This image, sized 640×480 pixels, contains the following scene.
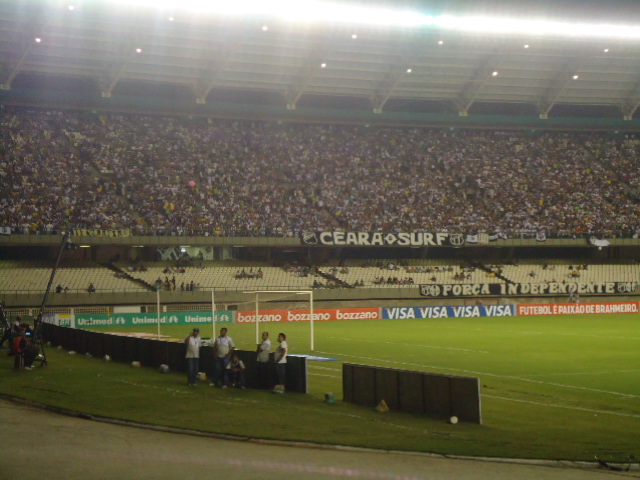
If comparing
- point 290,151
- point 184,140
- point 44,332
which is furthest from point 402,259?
point 44,332

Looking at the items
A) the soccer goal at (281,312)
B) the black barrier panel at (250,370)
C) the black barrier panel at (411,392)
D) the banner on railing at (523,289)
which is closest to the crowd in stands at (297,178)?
the banner on railing at (523,289)

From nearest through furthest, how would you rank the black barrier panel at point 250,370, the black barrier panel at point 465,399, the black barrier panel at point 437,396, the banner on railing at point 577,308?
the black barrier panel at point 465,399 → the black barrier panel at point 437,396 → the black barrier panel at point 250,370 → the banner on railing at point 577,308

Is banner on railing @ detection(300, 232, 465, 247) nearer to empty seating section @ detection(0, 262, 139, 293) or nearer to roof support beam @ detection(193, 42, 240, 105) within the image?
roof support beam @ detection(193, 42, 240, 105)

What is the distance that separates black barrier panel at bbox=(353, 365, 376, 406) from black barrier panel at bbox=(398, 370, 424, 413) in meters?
0.96

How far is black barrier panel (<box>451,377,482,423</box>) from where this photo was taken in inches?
687

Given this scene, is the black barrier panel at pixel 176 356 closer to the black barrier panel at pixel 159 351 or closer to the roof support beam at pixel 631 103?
the black barrier panel at pixel 159 351

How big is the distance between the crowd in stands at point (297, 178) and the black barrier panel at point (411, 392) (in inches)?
1657

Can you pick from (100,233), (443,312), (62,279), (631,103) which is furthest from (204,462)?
(631,103)

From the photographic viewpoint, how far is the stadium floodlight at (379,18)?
178 feet

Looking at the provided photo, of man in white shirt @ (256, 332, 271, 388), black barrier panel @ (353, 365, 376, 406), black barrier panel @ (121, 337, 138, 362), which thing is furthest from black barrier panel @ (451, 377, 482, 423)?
black barrier panel @ (121, 337, 138, 362)

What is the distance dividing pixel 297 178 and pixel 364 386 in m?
49.6

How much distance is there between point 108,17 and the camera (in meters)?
55.1

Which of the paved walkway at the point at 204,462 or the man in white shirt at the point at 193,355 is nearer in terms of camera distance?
the paved walkway at the point at 204,462

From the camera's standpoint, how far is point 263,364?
23.0m
